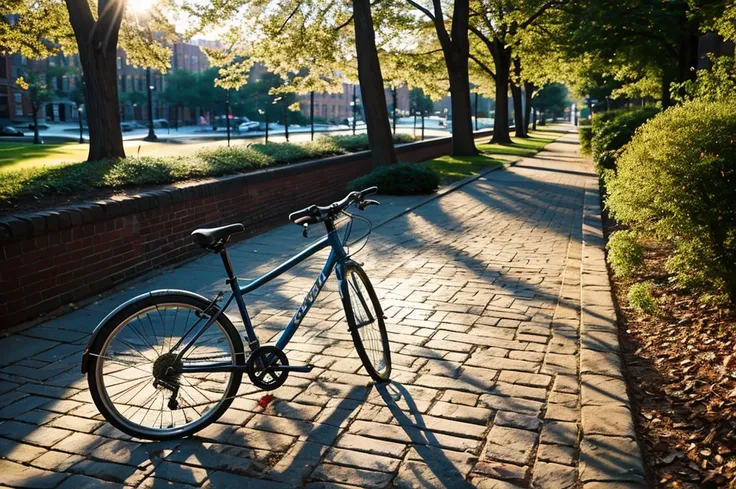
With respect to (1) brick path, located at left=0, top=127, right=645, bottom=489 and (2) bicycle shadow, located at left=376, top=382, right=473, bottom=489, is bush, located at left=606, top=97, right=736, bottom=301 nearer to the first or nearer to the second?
(1) brick path, located at left=0, top=127, right=645, bottom=489

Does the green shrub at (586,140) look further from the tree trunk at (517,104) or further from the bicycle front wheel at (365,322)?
the bicycle front wheel at (365,322)

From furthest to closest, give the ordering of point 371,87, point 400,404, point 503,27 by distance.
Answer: point 503,27, point 371,87, point 400,404

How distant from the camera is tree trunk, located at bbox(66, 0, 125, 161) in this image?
14609mm

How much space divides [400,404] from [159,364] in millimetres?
1325

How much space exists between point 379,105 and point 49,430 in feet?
49.7

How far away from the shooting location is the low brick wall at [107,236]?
5.85 metres

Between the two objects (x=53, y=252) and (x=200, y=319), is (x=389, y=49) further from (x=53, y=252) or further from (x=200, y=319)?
(x=200, y=319)

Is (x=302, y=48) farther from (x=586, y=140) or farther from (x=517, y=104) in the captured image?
(x=517, y=104)

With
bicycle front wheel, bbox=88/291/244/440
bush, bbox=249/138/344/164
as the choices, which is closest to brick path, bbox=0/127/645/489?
bicycle front wheel, bbox=88/291/244/440

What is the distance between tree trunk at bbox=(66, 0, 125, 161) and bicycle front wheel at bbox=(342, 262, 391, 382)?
37.3ft

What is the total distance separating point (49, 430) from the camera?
3812 mm

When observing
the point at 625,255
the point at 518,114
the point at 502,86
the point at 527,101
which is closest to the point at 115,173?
the point at 625,255

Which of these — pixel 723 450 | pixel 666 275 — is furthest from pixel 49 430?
pixel 666 275

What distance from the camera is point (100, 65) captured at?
14703 millimetres
